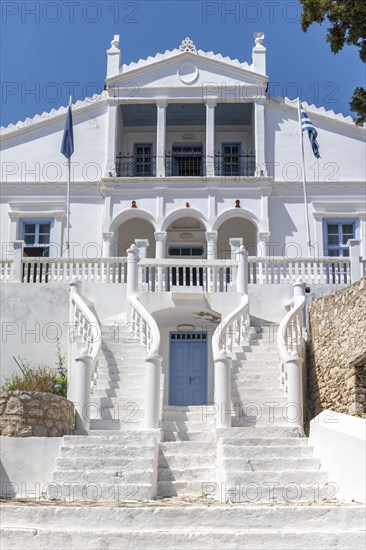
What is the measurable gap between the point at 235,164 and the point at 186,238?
2.85 m

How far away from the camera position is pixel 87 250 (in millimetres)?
23766

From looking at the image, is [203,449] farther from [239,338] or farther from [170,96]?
[170,96]

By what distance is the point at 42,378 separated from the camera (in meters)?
15.4

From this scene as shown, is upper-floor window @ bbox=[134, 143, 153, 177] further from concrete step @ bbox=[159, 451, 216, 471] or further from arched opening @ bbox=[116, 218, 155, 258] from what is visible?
concrete step @ bbox=[159, 451, 216, 471]

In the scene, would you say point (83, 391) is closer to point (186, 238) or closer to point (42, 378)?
point (42, 378)

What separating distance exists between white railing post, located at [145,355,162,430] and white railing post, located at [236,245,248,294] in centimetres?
420

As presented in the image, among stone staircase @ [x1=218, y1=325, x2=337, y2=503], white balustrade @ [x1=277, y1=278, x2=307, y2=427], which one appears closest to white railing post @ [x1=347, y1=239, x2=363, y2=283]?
white balustrade @ [x1=277, y1=278, x2=307, y2=427]

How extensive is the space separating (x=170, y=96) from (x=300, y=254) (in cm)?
643

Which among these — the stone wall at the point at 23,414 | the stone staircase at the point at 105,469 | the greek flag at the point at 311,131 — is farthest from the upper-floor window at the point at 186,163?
the stone wall at the point at 23,414

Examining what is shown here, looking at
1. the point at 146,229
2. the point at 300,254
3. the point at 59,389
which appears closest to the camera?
the point at 59,389

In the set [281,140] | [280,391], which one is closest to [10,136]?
[281,140]

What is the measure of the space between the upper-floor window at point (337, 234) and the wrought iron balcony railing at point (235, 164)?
303 centimetres

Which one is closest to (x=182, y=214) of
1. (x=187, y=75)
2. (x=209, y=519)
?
(x=187, y=75)

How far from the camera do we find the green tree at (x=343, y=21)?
1229cm
